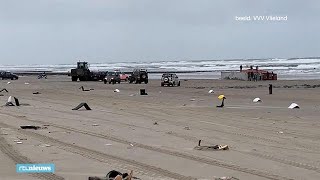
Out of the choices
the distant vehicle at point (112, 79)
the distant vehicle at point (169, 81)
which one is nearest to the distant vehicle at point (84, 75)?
the distant vehicle at point (112, 79)

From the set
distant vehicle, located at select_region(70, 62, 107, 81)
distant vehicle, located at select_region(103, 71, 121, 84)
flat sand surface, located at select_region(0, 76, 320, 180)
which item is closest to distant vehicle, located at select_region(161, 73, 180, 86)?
distant vehicle, located at select_region(103, 71, 121, 84)

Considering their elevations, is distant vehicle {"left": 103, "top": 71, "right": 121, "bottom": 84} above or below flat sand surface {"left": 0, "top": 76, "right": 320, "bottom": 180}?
below

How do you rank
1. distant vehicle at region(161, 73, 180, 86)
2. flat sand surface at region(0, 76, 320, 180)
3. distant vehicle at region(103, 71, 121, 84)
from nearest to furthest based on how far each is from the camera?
flat sand surface at region(0, 76, 320, 180)
distant vehicle at region(161, 73, 180, 86)
distant vehicle at region(103, 71, 121, 84)

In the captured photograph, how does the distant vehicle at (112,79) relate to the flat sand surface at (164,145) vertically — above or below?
below

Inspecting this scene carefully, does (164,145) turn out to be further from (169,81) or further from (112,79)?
(112,79)

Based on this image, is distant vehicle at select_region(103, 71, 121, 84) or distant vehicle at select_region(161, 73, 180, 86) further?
distant vehicle at select_region(103, 71, 121, 84)

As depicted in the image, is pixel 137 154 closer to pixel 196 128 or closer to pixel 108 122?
pixel 196 128

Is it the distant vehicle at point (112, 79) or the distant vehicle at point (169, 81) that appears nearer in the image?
the distant vehicle at point (169, 81)

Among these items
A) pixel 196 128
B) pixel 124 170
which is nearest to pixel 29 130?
pixel 196 128

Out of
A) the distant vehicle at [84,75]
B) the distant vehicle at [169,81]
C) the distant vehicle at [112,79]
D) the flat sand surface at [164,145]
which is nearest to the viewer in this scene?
the flat sand surface at [164,145]

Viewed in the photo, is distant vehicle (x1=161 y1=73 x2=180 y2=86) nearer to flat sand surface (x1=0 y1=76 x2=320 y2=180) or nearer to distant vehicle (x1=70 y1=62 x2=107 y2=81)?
distant vehicle (x1=70 y1=62 x2=107 y2=81)

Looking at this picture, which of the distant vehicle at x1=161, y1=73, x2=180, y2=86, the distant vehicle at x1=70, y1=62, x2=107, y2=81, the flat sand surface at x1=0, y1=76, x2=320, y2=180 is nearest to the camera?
the flat sand surface at x1=0, y1=76, x2=320, y2=180

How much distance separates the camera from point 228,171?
7.32 meters

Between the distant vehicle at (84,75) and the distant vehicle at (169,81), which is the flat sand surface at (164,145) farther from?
the distant vehicle at (84,75)
